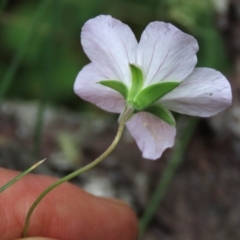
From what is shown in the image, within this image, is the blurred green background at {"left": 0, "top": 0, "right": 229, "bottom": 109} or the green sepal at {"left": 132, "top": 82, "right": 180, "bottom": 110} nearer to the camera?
the green sepal at {"left": 132, "top": 82, "right": 180, "bottom": 110}

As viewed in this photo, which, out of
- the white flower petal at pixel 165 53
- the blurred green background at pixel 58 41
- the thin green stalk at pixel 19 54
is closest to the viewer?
the white flower petal at pixel 165 53

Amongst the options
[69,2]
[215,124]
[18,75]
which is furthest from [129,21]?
[215,124]

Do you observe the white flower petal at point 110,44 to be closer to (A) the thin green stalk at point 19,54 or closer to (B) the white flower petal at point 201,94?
(B) the white flower petal at point 201,94

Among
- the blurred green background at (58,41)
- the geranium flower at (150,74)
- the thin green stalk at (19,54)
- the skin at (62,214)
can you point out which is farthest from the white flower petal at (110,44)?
the blurred green background at (58,41)

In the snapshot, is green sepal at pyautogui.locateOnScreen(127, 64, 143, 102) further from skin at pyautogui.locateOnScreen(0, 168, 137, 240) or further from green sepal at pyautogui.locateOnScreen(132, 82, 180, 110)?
skin at pyautogui.locateOnScreen(0, 168, 137, 240)

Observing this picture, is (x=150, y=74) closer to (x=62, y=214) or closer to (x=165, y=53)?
(x=165, y=53)

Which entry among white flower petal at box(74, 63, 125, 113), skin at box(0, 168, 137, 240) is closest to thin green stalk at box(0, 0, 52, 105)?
skin at box(0, 168, 137, 240)
